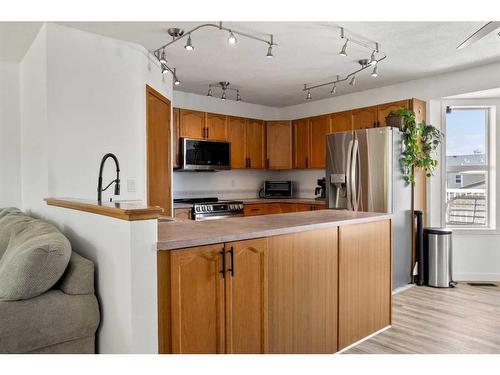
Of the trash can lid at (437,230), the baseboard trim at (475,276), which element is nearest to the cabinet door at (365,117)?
the trash can lid at (437,230)

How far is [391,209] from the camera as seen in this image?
4.02 meters

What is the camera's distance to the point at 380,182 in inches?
159

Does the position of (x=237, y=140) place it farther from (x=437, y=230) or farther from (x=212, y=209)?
(x=437, y=230)

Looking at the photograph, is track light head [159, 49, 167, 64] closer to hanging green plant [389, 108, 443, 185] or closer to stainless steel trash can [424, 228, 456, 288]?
hanging green plant [389, 108, 443, 185]

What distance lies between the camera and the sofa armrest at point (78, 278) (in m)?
1.76

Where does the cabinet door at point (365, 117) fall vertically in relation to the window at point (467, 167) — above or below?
above

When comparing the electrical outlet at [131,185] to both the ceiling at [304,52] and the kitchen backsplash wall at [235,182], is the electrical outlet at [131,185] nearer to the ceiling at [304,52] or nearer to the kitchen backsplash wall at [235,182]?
the ceiling at [304,52]

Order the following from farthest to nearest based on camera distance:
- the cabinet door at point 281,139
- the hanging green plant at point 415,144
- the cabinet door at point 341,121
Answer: the cabinet door at point 281,139, the cabinet door at point 341,121, the hanging green plant at point 415,144

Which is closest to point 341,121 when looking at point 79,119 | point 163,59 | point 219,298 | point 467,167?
point 467,167

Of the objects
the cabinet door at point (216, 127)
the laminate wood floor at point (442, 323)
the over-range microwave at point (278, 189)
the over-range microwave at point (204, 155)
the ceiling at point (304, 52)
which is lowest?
the laminate wood floor at point (442, 323)

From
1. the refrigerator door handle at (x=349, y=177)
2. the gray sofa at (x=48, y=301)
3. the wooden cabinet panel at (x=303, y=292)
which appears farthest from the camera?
the refrigerator door handle at (x=349, y=177)

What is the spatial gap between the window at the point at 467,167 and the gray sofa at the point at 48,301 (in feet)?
14.1

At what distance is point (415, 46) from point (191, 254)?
3017 millimetres

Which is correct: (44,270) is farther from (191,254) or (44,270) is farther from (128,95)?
(128,95)
